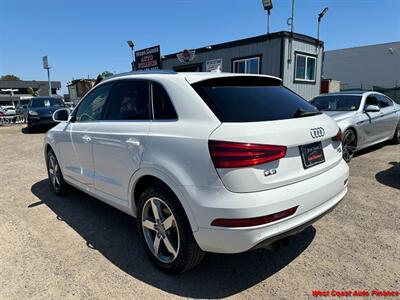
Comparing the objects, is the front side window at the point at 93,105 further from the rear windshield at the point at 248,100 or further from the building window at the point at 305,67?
the building window at the point at 305,67

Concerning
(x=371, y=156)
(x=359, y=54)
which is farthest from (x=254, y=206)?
(x=359, y=54)

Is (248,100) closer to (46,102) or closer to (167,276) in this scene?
(167,276)

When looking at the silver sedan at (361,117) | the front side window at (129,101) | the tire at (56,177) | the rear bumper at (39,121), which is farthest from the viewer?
the rear bumper at (39,121)

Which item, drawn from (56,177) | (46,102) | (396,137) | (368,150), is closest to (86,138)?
(56,177)

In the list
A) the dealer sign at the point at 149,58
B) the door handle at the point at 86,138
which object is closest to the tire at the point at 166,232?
the door handle at the point at 86,138

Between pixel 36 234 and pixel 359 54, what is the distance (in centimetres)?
4400

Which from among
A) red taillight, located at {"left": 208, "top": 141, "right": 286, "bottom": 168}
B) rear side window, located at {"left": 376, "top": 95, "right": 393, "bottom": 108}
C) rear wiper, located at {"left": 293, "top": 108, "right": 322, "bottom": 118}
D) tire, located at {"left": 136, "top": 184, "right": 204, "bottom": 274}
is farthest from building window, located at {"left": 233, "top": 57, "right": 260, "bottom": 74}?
red taillight, located at {"left": 208, "top": 141, "right": 286, "bottom": 168}

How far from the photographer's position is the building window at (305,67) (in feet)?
47.8

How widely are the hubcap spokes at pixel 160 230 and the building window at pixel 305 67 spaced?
1341 centimetres

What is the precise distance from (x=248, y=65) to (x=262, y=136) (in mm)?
13405

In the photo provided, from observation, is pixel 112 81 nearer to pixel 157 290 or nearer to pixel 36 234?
pixel 36 234

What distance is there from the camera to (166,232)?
2652 mm

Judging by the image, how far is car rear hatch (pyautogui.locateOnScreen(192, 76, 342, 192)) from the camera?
2.12 meters

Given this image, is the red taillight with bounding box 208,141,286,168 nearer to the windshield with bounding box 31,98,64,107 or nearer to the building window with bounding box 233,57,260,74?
the building window with bounding box 233,57,260,74
